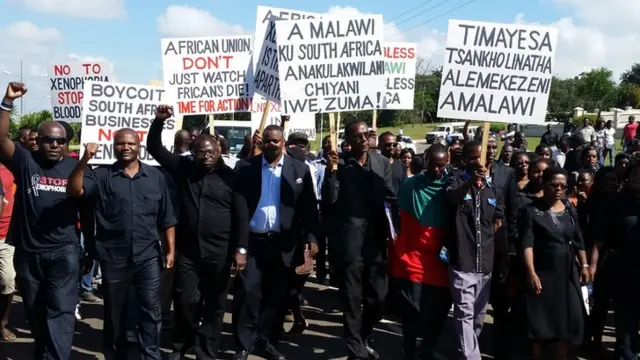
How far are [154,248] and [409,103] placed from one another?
554cm

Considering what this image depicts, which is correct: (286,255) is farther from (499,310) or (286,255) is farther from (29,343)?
(29,343)

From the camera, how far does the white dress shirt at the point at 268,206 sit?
6.02m

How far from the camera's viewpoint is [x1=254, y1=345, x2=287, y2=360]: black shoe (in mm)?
6184

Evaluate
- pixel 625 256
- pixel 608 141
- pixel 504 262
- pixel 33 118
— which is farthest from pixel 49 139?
pixel 33 118

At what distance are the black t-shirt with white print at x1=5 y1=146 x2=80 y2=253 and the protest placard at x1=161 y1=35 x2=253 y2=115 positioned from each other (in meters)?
3.55

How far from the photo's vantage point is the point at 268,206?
6035 mm

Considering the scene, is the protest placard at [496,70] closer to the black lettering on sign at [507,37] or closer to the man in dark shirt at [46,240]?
the black lettering on sign at [507,37]

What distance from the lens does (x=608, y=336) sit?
718 cm

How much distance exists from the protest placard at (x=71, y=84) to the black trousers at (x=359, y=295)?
18.6 feet

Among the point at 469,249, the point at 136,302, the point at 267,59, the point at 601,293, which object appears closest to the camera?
the point at 136,302

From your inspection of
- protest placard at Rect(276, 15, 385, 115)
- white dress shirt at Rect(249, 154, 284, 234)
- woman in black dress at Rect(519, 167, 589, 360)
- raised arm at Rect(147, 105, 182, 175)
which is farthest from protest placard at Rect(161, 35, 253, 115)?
woman in black dress at Rect(519, 167, 589, 360)

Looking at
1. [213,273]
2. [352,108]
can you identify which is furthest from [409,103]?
[213,273]

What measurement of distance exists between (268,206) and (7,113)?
2.20 metres

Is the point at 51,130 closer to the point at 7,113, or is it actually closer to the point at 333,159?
the point at 7,113
